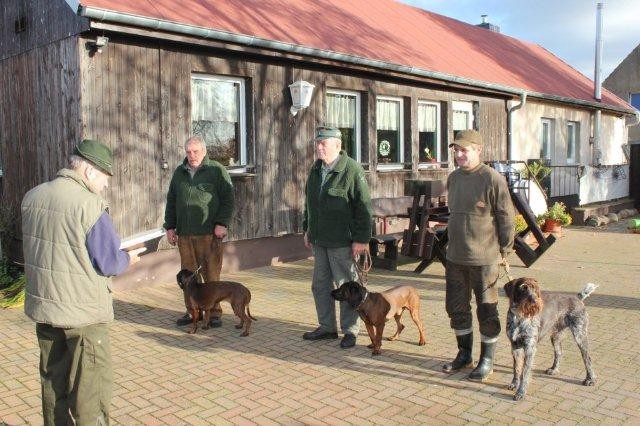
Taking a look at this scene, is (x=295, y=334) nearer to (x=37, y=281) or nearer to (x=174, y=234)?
(x=174, y=234)

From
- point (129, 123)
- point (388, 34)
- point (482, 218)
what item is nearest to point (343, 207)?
point (482, 218)

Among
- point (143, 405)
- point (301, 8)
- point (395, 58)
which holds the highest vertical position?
point (301, 8)

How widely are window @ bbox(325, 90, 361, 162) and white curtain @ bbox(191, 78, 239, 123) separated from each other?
6.75 feet

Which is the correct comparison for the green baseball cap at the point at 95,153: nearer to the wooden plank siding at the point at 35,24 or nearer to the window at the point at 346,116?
the wooden plank siding at the point at 35,24

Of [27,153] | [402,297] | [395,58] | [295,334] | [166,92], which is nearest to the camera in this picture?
[402,297]

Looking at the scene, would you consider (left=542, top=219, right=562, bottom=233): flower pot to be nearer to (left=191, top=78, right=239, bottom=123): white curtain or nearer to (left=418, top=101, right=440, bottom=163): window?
(left=418, top=101, right=440, bottom=163): window

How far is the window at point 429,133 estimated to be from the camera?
1296 cm

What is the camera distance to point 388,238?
9422mm

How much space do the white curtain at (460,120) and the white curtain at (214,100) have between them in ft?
20.1

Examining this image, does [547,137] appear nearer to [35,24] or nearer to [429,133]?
[429,133]

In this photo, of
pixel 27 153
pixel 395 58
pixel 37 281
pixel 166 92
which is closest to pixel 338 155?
pixel 37 281

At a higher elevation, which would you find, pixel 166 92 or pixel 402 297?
pixel 166 92

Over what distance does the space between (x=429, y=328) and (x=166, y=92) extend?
4740 mm

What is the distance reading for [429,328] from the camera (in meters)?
6.40
